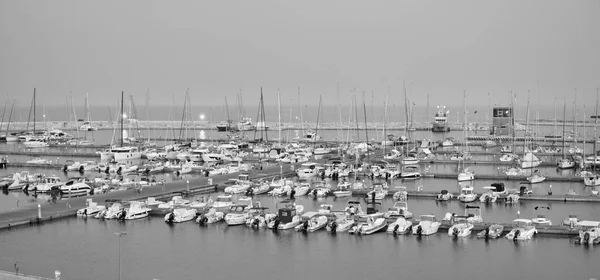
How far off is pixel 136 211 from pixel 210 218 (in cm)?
365

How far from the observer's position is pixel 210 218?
32.2 meters

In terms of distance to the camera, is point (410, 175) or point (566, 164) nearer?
point (410, 175)

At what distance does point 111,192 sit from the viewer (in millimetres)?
39312

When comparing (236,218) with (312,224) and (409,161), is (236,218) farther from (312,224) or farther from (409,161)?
(409,161)

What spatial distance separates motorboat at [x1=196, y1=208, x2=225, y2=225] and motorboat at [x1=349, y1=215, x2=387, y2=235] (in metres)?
6.07

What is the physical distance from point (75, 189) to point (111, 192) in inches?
87.0

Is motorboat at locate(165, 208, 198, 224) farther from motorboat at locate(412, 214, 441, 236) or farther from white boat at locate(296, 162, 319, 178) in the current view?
white boat at locate(296, 162, 319, 178)

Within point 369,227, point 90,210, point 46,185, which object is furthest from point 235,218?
point 46,185

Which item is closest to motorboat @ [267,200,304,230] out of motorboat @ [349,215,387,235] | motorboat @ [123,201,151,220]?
motorboat @ [349,215,387,235]

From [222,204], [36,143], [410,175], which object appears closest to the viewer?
[222,204]

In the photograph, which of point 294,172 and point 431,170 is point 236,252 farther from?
point 431,170

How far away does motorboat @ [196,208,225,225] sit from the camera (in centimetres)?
3222

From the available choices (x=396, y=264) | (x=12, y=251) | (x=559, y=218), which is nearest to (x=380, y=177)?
(x=559, y=218)

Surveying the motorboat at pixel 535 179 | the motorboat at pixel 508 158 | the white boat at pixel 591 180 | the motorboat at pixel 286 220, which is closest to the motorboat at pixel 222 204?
the motorboat at pixel 286 220
